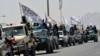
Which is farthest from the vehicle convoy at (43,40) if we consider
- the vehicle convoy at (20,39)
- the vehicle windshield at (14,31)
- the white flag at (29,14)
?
the vehicle windshield at (14,31)

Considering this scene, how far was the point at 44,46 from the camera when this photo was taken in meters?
33.2

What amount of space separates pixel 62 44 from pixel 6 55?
95.7ft

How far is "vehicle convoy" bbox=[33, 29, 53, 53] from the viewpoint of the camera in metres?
32.9

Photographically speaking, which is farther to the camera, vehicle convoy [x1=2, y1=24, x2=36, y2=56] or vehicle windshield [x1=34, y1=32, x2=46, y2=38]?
vehicle windshield [x1=34, y1=32, x2=46, y2=38]

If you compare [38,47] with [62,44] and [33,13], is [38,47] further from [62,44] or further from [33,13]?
[62,44]

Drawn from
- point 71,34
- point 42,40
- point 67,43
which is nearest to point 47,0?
point 71,34

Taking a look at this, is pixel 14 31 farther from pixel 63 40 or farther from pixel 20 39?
pixel 63 40

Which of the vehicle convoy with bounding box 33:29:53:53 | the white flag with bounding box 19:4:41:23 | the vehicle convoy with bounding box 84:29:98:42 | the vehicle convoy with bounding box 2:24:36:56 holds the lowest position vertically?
the vehicle convoy with bounding box 84:29:98:42

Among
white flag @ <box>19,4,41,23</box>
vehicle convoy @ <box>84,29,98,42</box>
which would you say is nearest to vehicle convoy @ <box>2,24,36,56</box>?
white flag @ <box>19,4,41,23</box>

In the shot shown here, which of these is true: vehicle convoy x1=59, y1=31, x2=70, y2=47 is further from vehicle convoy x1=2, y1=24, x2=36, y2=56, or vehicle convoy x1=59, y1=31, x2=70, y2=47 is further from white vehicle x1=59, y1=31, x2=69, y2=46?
vehicle convoy x1=2, y1=24, x2=36, y2=56

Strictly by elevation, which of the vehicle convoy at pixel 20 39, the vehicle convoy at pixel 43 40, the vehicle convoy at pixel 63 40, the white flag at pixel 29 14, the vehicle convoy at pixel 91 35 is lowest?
the vehicle convoy at pixel 91 35

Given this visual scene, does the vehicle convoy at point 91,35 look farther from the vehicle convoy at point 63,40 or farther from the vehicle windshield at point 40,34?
the vehicle windshield at point 40,34

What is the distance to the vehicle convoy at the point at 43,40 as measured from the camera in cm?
3291

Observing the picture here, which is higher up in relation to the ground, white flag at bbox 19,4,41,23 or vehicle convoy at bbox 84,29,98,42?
white flag at bbox 19,4,41,23
